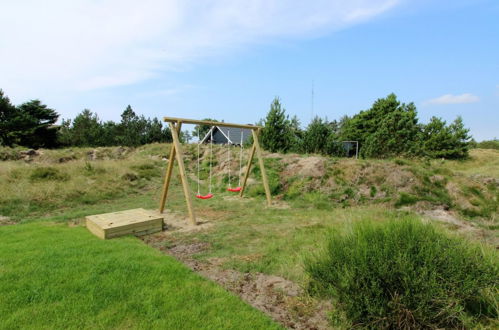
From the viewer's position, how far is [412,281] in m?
2.19

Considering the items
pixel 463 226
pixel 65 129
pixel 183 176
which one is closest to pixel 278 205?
pixel 183 176

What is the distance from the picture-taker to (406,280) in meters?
2.20

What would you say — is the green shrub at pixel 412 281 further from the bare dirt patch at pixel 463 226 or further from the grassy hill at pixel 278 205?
the bare dirt patch at pixel 463 226

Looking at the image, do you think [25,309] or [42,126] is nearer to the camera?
[25,309]

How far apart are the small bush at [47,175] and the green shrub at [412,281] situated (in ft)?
34.5

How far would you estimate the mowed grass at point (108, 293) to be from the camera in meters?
2.40

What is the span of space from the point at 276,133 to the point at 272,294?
13395 millimetres

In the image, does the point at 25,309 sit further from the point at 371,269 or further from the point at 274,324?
the point at 371,269

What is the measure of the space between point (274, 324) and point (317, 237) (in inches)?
92.7

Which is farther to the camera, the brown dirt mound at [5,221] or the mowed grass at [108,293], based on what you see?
the brown dirt mound at [5,221]

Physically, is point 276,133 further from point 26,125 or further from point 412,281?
point 26,125

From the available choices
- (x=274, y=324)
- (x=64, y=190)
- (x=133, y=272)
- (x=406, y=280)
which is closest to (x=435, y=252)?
(x=406, y=280)

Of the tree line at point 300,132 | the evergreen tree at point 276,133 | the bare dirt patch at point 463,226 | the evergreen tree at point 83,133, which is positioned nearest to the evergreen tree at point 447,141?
the tree line at point 300,132

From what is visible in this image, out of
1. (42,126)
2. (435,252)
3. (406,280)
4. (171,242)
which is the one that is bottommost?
(171,242)
